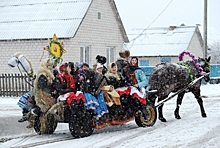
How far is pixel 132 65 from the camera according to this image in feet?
38.3

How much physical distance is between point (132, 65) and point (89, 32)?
12.9 m

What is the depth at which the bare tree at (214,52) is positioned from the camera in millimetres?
53037

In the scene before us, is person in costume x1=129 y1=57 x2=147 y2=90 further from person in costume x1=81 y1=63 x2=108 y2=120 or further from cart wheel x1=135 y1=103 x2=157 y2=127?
person in costume x1=81 y1=63 x2=108 y2=120

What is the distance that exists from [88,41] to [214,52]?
32766 millimetres

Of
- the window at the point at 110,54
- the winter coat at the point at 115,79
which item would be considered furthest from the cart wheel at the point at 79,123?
the window at the point at 110,54

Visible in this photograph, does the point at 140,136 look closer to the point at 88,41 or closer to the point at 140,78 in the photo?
the point at 140,78

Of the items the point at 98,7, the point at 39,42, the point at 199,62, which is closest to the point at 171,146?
the point at 199,62

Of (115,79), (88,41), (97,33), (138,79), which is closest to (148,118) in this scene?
(138,79)

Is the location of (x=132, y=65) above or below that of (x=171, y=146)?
above

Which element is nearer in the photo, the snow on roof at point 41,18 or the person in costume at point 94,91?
the person in costume at point 94,91

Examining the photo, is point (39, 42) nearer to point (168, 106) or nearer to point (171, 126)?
point (168, 106)

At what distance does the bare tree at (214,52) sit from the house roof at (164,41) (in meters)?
10.4

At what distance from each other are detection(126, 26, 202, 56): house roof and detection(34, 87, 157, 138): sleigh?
28144mm

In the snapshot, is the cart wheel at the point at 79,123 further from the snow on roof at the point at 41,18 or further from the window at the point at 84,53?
the window at the point at 84,53
